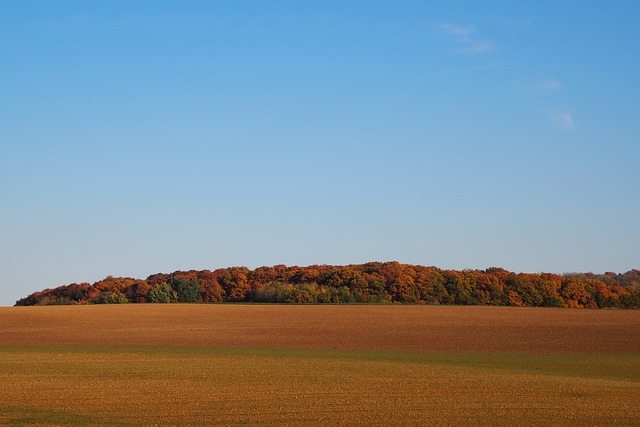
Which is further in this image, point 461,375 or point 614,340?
point 614,340

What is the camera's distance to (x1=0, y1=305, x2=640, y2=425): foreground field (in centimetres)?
2155

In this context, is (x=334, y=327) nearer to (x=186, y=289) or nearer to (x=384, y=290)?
(x=384, y=290)

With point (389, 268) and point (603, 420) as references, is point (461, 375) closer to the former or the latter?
point (603, 420)

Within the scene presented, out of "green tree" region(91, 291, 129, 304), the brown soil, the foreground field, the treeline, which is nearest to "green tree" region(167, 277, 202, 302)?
the treeline

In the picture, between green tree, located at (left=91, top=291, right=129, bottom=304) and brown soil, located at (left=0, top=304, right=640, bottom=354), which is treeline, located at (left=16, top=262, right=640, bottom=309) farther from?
brown soil, located at (left=0, top=304, right=640, bottom=354)

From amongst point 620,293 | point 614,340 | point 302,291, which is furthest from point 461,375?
point 620,293

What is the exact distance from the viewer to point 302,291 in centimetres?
9000

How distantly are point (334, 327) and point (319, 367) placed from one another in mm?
26442

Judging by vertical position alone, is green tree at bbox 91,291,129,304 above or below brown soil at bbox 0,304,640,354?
above

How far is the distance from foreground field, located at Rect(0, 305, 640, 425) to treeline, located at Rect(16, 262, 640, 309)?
58.4ft

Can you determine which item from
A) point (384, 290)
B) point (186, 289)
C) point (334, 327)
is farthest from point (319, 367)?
point (186, 289)

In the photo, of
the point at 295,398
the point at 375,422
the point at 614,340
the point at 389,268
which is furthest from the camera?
the point at 389,268

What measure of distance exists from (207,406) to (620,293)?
78.3 metres

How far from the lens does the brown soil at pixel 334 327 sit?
50188mm
